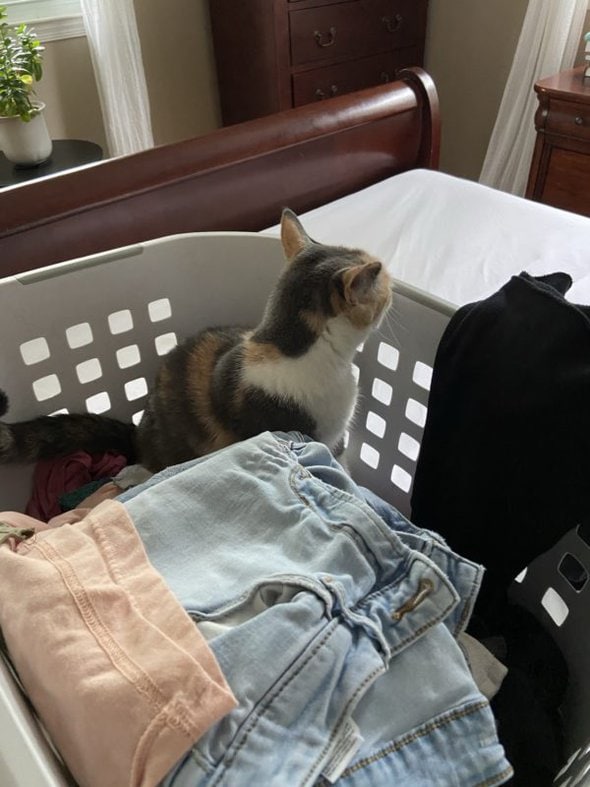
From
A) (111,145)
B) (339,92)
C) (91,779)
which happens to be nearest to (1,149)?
(111,145)

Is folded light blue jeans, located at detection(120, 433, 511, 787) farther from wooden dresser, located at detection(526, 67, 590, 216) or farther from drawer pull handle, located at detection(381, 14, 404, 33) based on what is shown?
drawer pull handle, located at detection(381, 14, 404, 33)

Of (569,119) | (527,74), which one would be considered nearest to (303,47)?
(527,74)

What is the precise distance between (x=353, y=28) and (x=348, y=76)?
0.14 meters

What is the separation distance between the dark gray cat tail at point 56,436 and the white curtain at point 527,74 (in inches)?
67.4

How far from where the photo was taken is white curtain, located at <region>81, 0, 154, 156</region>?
6.16 feet

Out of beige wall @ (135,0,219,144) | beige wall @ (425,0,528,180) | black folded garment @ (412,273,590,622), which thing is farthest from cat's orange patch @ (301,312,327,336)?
beige wall @ (425,0,528,180)

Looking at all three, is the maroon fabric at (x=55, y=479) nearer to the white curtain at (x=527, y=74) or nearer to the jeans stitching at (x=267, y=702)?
the jeans stitching at (x=267, y=702)

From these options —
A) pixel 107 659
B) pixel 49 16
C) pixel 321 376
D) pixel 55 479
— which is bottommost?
pixel 55 479

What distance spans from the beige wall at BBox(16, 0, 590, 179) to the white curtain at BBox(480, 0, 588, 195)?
276mm

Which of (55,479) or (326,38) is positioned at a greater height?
(326,38)

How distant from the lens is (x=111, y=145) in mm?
2020

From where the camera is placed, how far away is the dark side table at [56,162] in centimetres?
164

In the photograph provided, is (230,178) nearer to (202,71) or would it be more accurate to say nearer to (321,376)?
(321,376)

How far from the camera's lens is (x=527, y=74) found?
1.99 meters
